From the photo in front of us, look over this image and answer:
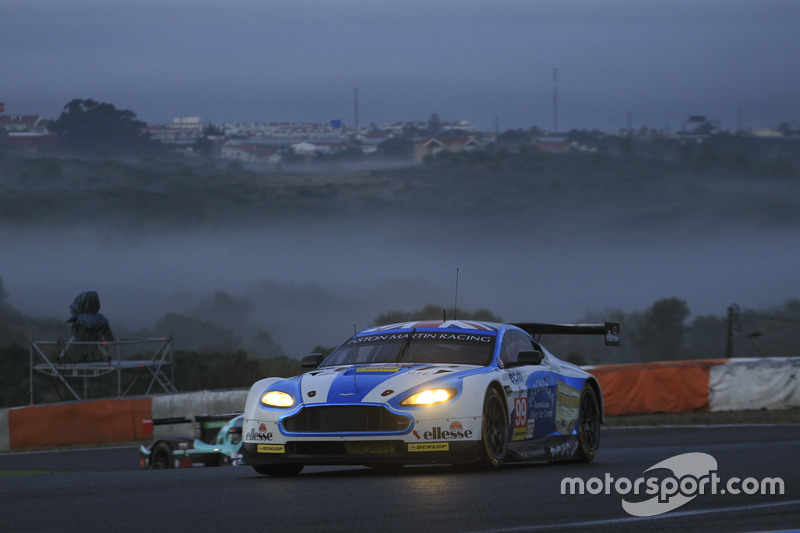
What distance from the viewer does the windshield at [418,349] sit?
380 inches

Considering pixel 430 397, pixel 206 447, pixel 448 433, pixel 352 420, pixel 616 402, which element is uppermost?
pixel 430 397

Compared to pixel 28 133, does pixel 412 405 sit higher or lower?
lower

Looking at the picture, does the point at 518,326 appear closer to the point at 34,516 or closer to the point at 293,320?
the point at 34,516

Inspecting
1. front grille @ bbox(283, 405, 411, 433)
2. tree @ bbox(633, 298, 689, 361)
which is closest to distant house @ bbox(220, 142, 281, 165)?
tree @ bbox(633, 298, 689, 361)

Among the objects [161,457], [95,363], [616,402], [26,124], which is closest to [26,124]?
[26,124]

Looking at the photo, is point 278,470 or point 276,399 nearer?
point 276,399

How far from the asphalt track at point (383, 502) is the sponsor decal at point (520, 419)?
29 cm

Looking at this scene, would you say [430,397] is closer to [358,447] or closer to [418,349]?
[358,447]

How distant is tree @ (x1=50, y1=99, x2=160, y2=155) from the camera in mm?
138000

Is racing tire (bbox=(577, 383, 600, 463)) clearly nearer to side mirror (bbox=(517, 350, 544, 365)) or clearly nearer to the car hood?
side mirror (bbox=(517, 350, 544, 365))

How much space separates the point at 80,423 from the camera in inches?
968

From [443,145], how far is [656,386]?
126388 mm

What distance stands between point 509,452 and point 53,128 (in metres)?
141

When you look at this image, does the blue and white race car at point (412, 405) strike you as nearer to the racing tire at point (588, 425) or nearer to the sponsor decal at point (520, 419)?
the sponsor decal at point (520, 419)
